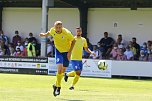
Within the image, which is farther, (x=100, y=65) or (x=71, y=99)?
(x=100, y=65)

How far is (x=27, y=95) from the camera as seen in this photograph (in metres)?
14.5

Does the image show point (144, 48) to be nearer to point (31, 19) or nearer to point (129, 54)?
point (129, 54)

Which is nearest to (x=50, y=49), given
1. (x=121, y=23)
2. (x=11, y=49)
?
(x=11, y=49)

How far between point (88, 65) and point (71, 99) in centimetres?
1243

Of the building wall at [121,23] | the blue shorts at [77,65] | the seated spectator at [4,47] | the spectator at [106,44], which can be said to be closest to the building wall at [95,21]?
the building wall at [121,23]

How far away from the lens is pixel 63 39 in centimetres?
1471

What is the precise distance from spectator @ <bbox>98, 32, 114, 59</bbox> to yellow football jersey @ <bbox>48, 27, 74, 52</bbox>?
1380 centimetres

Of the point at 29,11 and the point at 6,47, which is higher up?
the point at 29,11

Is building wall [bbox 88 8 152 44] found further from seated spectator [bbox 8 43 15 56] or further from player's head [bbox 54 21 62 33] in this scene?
player's head [bbox 54 21 62 33]

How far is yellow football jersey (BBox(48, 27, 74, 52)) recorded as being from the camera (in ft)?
48.2

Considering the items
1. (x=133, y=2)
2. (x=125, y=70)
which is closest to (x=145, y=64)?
(x=125, y=70)

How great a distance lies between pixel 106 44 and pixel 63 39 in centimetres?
1485

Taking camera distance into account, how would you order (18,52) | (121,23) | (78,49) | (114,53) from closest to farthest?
1. (78,49)
2. (114,53)
3. (18,52)
4. (121,23)

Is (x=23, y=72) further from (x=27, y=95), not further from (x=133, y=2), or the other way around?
(x=27, y=95)
